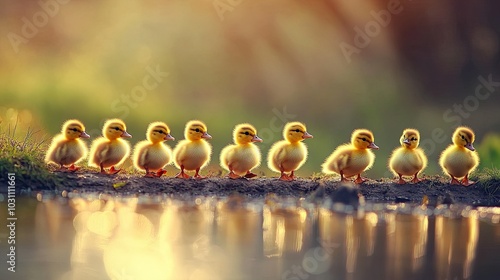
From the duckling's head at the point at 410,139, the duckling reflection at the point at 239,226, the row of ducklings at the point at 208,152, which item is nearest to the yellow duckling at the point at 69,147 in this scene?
the row of ducklings at the point at 208,152

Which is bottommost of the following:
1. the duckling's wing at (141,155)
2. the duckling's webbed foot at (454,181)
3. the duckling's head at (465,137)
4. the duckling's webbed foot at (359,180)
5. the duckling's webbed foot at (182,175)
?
the duckling's webbed foot at (182,175)

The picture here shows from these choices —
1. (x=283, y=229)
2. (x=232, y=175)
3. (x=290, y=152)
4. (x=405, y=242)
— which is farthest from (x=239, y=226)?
(x=290, y=152)

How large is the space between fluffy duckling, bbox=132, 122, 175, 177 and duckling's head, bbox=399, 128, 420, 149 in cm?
260

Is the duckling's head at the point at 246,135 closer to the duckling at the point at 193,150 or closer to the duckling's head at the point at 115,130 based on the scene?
the duckling at the point at 193,150

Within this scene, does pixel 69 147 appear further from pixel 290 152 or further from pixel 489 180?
pixel 489 180

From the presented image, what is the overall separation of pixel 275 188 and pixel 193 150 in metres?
0.98

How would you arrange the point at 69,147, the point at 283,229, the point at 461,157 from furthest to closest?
the point at 461,157 < the point at 69,147 < the point at 283,229

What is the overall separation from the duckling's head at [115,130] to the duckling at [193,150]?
60 cm

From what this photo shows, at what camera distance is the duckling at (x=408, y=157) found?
9.47 metres

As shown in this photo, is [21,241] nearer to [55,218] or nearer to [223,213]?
[55,218]

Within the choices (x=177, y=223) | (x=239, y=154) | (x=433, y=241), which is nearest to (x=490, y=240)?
(x=433, y=241)

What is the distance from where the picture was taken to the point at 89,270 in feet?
17.9

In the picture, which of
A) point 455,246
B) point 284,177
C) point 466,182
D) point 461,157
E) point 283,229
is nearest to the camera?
point 455,246

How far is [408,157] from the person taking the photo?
947cm
